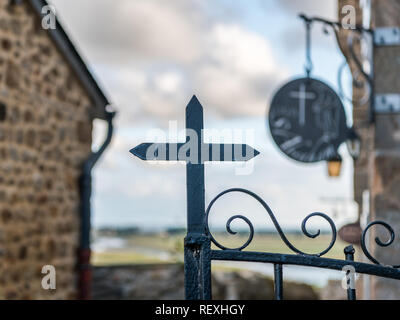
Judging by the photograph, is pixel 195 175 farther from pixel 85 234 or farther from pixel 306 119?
pixel 85 234

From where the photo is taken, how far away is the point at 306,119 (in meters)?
5.59

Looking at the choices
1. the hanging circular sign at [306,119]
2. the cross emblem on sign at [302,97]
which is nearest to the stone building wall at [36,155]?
the hanging circular sign at [306,119]

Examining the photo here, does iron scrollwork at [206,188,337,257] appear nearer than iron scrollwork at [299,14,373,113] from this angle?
Yes

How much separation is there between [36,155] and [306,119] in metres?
2.70

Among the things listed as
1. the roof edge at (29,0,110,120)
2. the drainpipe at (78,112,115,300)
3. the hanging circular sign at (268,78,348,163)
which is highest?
the roof edge at (29,0,110,120)

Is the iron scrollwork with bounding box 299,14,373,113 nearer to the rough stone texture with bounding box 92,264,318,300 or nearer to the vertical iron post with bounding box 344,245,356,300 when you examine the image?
the vertical iron post with bounding box 344,245,356,300

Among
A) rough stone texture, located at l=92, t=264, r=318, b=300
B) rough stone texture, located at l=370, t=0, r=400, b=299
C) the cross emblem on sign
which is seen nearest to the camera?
rough stone texture, located at l=370, t=0, r=400, b=299

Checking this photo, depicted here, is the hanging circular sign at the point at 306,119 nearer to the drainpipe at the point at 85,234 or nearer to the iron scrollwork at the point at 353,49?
the iron scrollwork at the point at 353,49

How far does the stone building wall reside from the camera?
17.5 feet

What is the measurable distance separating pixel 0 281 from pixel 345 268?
3794 millimetres

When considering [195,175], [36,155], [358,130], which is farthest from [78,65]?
[195,175]

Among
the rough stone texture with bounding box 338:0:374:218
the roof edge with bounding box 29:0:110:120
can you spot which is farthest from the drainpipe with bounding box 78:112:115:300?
the rough stone texture with bounding box 338:0:374:218

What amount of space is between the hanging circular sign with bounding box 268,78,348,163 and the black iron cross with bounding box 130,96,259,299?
3.24m
